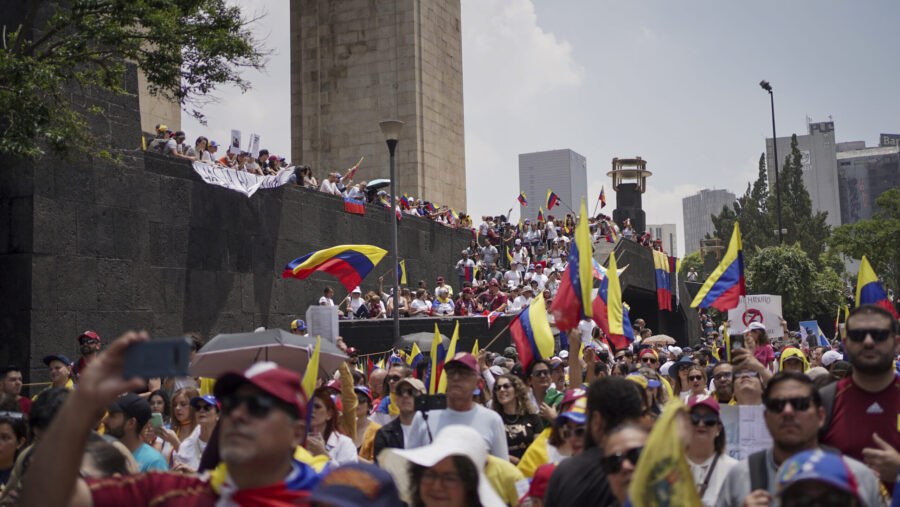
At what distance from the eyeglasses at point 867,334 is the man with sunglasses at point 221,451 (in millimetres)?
2587

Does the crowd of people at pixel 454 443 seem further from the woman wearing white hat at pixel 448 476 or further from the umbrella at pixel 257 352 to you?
the umbrella at pixel 257 352

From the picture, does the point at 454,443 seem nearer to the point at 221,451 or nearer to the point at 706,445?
the point at 221,451

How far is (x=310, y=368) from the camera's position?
17.1 feet

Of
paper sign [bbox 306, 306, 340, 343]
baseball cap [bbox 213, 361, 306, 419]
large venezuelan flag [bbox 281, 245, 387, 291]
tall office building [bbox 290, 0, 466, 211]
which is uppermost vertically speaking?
tall office building [bbox 290, 0, 466, 211]

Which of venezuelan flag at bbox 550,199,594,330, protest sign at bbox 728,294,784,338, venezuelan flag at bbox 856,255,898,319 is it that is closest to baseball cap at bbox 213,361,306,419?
venezuelan flag at bbox 550,199,594,330

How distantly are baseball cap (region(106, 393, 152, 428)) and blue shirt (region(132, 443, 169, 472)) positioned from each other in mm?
179

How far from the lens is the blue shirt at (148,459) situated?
501cm

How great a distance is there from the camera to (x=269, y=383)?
2686mm

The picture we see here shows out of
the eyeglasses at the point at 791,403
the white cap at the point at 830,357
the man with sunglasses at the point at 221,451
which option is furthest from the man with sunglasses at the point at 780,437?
the white cap at the point at 830,357

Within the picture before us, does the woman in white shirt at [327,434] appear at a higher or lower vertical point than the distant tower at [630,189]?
lower

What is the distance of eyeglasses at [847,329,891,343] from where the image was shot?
4.07 meters

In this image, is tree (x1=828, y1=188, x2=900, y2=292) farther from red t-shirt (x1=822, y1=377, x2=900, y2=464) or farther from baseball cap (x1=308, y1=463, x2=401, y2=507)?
baseball cap (x1=308, y1=463, x2=401, y2=507)

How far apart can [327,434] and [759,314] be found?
25.7 ft

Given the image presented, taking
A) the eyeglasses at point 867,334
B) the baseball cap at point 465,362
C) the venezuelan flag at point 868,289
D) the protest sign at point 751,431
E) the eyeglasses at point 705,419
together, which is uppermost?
the venezuelan flag at point 868,289
